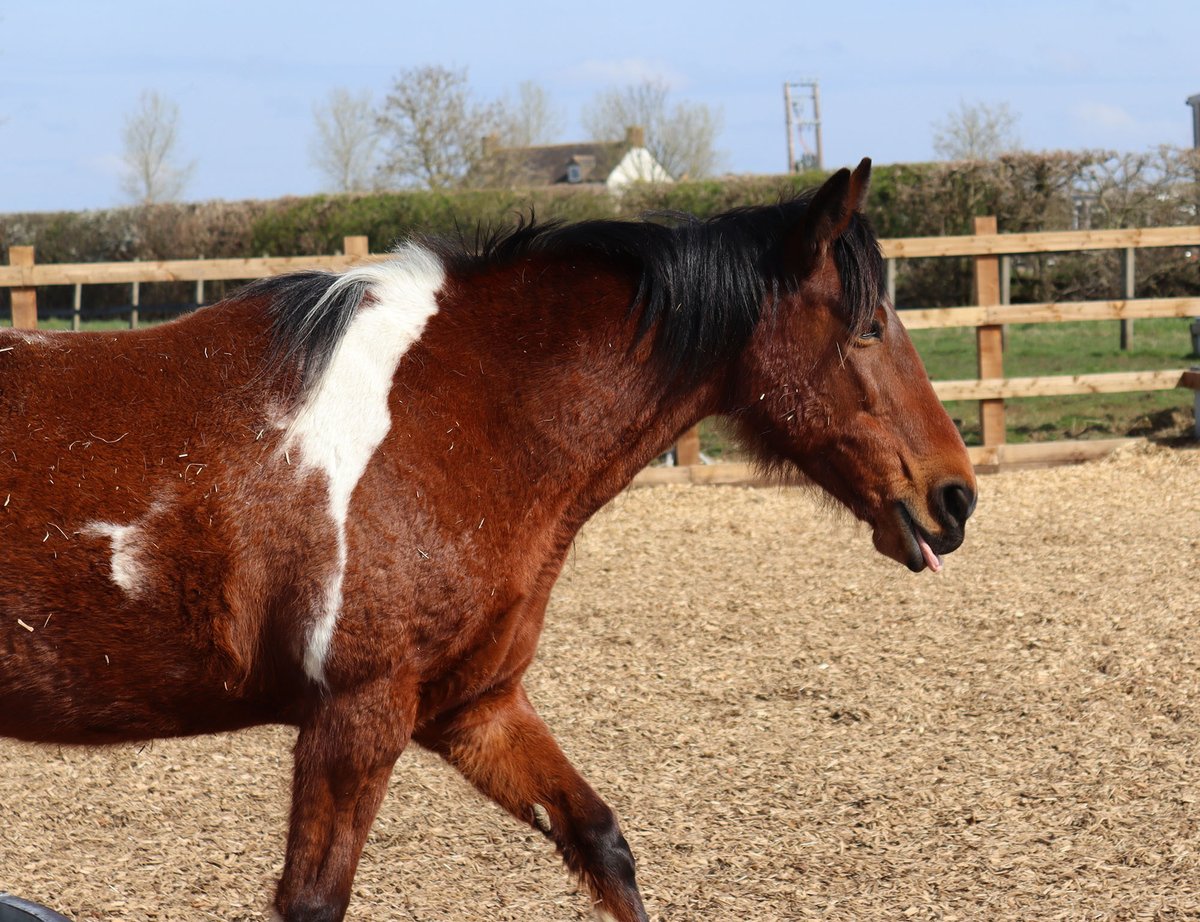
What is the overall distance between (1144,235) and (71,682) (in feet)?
29.8

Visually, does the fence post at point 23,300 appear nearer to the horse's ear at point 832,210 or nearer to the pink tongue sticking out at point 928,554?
the horse's ear at point 832,210

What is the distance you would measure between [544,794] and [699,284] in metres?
1.23

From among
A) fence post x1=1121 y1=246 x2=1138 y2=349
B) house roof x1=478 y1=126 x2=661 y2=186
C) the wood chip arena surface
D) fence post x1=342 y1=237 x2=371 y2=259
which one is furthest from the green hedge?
house roof x1=478 y1=126 x2=661 y2=186

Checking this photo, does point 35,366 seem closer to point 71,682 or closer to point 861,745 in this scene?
point 71,682

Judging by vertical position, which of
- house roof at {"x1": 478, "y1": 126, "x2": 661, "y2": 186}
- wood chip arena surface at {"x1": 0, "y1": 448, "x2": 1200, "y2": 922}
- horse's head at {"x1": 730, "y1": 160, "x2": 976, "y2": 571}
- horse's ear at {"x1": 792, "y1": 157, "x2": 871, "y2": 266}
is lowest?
wood chip arena surface at {"x1": 0, "y1": 448, "x2": 1200, "y2": 922}

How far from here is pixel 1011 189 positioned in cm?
1552

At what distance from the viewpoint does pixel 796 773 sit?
13.9ft

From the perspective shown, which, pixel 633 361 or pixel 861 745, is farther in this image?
pixel 861 745

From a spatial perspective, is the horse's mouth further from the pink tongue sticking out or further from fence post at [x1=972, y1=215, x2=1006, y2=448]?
fence post at [x1=972, y1=215, x2=1006, y2=448]

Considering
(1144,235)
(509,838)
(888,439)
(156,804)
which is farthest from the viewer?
→ (1144,235)

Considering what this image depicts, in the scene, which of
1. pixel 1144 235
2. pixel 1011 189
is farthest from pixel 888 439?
pixel 1011 189

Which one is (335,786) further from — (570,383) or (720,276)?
(720,276)

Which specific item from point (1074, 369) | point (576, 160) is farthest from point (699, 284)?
point (576, 160)

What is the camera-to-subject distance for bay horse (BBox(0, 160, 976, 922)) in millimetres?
2477
